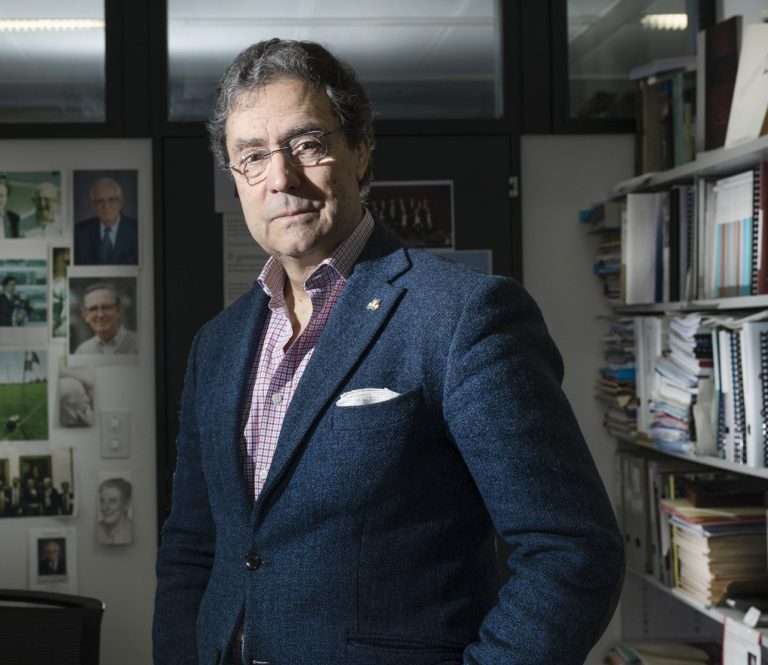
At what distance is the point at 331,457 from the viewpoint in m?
1.31

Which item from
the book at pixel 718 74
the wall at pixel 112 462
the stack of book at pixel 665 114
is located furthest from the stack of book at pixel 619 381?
the wall at pixel 112 462

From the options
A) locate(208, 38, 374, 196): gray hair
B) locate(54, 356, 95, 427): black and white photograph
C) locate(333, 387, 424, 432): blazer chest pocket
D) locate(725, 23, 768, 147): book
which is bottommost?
locate(54, 356, 95, 427): black and white photograph

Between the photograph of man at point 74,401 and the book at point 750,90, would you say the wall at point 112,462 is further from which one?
the book at point 750,90

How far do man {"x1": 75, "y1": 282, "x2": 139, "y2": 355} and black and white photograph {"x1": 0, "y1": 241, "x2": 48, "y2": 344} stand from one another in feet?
0.49

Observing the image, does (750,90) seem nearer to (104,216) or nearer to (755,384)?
(755,384)

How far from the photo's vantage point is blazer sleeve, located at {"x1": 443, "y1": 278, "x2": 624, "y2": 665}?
119 centimetres

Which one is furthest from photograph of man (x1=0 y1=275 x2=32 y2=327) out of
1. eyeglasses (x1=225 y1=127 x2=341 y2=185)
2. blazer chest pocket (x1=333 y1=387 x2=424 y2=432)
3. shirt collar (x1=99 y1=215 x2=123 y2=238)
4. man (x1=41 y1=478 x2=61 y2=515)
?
blazer chest pocket (x1=333 y1=387 x2=424 y2=432)

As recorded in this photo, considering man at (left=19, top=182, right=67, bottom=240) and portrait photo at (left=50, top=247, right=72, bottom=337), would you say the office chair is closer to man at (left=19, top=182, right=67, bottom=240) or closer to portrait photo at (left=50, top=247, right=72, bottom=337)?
portrait photo at (left=50, top=247, right=72, bottom=337)

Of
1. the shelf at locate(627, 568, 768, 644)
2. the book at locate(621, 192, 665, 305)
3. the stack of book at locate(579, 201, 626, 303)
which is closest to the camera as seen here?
the shelf at locate(627, 568, 768, 644)

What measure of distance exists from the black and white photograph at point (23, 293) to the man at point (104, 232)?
0.14m

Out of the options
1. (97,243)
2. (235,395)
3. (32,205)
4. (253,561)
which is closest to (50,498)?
(97,243)

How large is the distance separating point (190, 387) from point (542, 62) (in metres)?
2.44

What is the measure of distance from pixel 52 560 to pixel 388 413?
2.61 metres

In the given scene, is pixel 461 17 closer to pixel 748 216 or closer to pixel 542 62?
pixel 542 62
